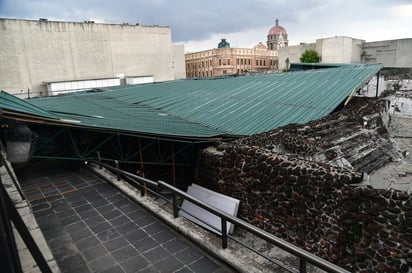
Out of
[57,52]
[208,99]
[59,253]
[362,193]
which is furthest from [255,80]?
[57,52]

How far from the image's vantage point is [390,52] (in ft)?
127

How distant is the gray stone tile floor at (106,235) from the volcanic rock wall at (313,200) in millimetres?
3450

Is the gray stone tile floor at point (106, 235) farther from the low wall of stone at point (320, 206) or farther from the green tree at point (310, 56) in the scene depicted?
the green tree at point (310, 56)

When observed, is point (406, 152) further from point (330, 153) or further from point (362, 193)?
point (362, 193)

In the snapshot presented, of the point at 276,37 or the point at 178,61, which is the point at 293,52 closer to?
the point at 178,61

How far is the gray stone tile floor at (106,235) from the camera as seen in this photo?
4125 millimetres

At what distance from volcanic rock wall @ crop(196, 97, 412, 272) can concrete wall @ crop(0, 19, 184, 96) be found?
22.4 metres

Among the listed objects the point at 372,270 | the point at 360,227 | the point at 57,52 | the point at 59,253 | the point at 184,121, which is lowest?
the point at 372,270

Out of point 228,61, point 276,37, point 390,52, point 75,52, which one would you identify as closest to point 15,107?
point 75,52

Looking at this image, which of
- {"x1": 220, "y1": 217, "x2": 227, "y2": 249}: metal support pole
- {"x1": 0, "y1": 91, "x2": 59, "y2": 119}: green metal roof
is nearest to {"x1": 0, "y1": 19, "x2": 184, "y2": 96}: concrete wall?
{"x1": 0, "y1": 91, "x2": 59, "y2": 119}: green metal roof

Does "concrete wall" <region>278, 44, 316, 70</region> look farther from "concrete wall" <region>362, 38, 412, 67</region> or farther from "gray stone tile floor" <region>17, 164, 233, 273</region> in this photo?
"gray stone tile floor" <region>17, 164, 233, 273</region>

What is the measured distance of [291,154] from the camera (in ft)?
27.8

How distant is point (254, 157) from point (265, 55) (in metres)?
60.6

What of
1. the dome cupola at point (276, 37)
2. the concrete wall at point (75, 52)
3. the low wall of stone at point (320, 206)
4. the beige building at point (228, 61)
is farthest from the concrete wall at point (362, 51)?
the low wall of stone at point (320, 206)
